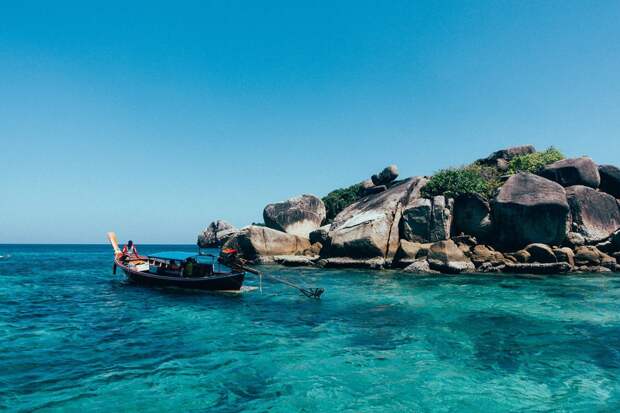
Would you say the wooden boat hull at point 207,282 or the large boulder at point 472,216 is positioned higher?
the large boulder at point 472,216

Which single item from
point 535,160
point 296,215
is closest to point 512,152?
point 535,160

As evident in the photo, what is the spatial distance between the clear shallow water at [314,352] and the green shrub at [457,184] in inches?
527

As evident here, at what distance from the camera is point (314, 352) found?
12.2 m

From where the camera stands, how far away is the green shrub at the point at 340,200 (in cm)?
5088

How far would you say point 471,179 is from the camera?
34.9 metres

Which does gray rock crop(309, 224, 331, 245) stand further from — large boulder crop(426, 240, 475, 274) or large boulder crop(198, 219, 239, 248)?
large boulder crop(198, 219, 239, 248)

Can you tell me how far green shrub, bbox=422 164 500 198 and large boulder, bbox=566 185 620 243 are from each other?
19.6ft

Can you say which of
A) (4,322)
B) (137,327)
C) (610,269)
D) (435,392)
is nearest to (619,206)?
(610,269)

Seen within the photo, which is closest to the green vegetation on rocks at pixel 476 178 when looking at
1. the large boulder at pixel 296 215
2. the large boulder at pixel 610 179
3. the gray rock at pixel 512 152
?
the gray rock at pixel 512 152

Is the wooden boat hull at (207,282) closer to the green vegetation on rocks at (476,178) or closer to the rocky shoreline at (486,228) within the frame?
the rocky shoreline at (486,228)

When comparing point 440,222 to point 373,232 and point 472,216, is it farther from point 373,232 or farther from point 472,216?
point 373,232

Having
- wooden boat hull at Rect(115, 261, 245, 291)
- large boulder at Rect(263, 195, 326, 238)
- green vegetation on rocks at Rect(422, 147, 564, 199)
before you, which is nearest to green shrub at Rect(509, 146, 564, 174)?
green vegetation on rocks at Rect(422, 147, 564, 199)

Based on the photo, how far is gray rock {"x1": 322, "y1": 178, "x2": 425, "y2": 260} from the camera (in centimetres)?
3344

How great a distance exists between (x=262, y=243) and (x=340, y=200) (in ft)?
52.0
